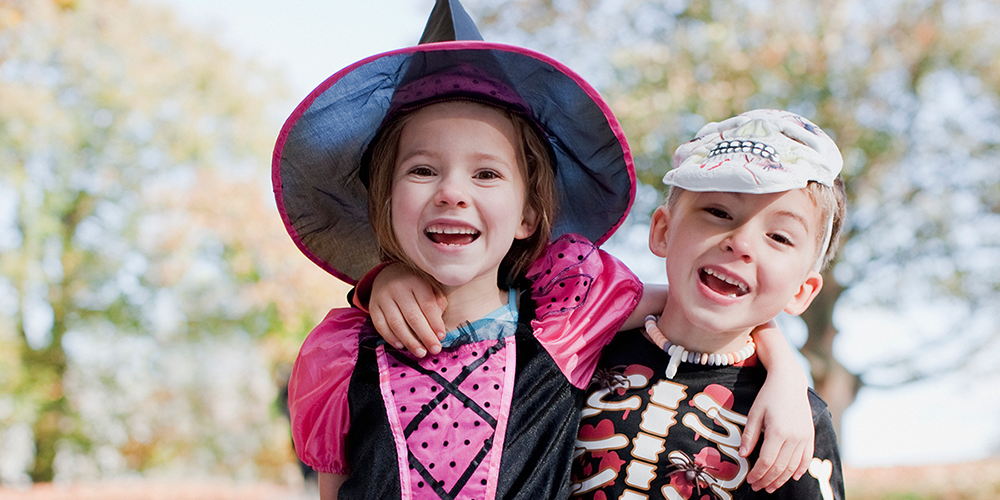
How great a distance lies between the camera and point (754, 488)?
1.75 meters

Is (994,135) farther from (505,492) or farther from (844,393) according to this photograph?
(505,492)

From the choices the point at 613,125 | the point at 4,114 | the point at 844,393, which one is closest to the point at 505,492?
the point at 613,125

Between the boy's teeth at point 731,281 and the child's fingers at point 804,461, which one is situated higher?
the boy's teeth at point 731,281

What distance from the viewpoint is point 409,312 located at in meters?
1.95

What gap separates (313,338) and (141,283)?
485 inches

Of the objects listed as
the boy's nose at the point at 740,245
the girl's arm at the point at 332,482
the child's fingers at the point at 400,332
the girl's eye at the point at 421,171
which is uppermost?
the girl's eye at the point at 421,171

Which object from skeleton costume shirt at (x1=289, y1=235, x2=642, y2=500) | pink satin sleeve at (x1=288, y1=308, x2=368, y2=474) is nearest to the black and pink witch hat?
skeleton costume shirt at (x1=289, y1=235, x2=642, y2=500)

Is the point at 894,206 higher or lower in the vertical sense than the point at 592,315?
higher

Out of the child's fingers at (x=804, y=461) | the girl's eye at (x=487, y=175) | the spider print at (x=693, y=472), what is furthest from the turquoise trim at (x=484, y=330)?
the child's fingers at (x=804, y=461)

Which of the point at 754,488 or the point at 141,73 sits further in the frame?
the point at 141,73

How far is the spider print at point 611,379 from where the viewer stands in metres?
1.98

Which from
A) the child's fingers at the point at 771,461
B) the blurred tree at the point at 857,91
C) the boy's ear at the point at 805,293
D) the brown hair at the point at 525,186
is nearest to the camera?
the child's fingers at the point at 771,461

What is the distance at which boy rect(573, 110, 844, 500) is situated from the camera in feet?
5.89

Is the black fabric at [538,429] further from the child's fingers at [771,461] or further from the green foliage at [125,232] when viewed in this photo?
the green foliage at [125,232]
